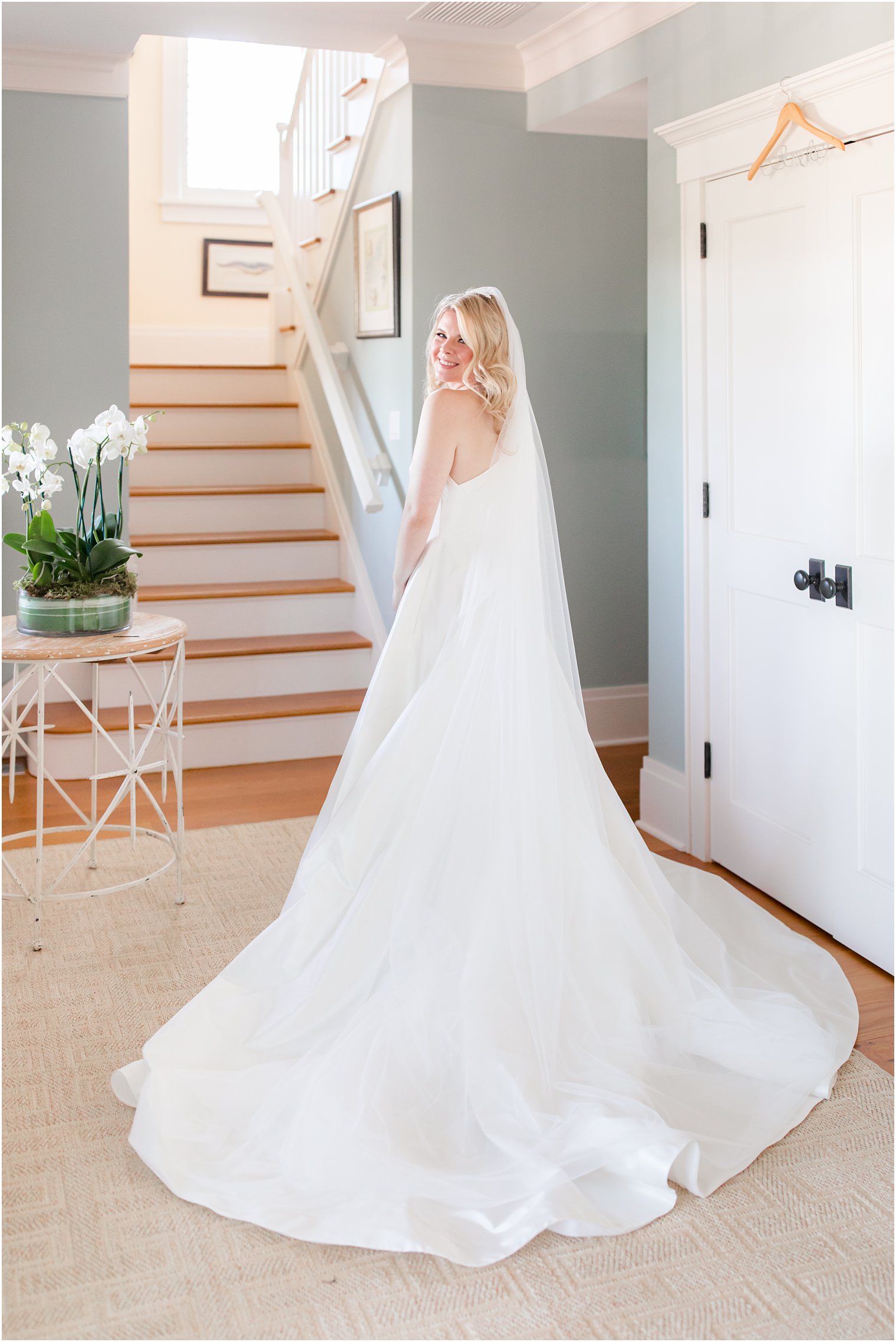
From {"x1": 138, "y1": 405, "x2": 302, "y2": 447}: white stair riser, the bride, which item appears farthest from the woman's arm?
{"x1": 138, "y1": 405, "x2": 302, "y2": 447}: white stair riser

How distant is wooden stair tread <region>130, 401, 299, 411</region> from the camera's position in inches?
221

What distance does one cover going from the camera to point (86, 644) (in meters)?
2.89

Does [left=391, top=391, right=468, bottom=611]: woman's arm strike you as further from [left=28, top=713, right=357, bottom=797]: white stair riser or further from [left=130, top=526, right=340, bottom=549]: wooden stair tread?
[left=130, top=526, right=340, bottom=549]: wooden stair tread

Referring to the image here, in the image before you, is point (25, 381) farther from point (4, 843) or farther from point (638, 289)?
point (638, 289)

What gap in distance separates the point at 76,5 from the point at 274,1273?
12.0ft

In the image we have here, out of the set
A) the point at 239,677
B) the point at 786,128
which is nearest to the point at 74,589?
the point at 239,677

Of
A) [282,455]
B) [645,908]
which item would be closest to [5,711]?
[282,455]

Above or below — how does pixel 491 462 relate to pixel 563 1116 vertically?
above

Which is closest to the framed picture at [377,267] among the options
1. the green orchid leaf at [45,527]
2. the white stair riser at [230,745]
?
the white stair riser at [230,745]

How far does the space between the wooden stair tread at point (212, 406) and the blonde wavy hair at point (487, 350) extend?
10.7 ft

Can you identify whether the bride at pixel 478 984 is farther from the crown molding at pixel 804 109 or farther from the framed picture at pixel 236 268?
the framed picture at pixel 236 268

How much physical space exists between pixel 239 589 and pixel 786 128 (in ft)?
9.44

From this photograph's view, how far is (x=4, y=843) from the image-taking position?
371 centimetres

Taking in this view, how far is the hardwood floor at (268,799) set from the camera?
334 centimetres
